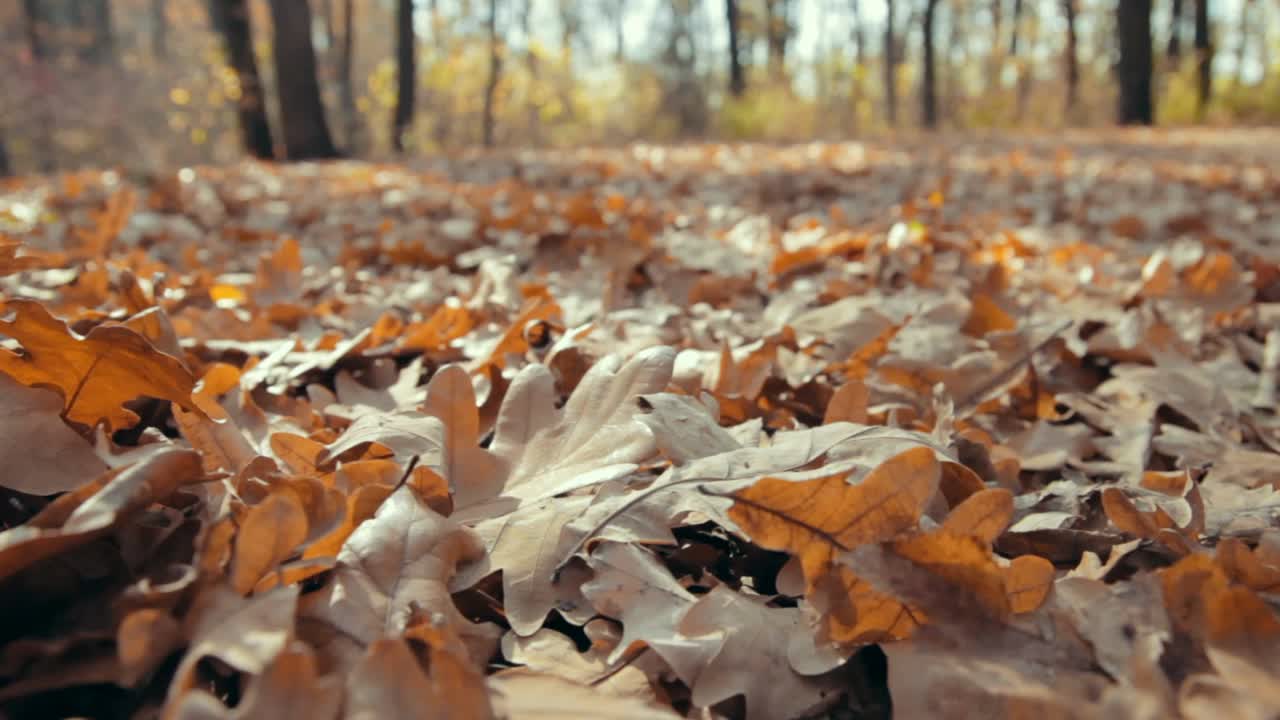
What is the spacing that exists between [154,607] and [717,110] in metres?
13.7

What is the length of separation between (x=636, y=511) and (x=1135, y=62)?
37.5 feet

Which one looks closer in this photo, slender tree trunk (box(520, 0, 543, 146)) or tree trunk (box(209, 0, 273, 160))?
tree trunk (box(209, 0, 273, 160))

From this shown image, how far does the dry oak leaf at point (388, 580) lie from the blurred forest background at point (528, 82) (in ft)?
13.8

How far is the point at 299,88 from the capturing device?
23.8ft

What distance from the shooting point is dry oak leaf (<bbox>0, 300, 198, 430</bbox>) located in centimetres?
78

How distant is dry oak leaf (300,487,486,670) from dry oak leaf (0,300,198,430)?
0.25 metres

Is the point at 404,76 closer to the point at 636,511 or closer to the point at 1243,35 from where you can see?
the point at 636,511

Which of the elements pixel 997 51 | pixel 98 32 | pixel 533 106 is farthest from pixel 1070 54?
pixel 98 32

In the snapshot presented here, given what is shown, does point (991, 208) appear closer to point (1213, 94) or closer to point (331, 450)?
point (331, 450)

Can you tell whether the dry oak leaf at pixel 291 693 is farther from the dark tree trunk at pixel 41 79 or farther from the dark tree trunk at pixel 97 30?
the dark tree trunk at pixel 97 30

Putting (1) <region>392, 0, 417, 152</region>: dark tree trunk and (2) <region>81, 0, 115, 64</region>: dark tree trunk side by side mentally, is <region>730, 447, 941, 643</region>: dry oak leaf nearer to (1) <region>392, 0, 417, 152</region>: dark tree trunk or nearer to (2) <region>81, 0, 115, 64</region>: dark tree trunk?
(1) <region>392, 0, 417, 152</region>: dark tree trunk

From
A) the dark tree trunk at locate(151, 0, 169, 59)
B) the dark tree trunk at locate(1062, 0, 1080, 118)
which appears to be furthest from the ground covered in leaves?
the dark tree trunk at locate(151, 0, 169, 59)

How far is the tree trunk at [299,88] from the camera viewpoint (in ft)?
23.4

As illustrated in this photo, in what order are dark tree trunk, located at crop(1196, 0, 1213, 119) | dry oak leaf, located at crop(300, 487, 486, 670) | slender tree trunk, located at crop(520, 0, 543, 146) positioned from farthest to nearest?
slender tree trunk, located at crop(520, 0, 543, 146), dark tree trunk, located at crop(1196, 0, 1213, 119), dry oak leaf, located at crop(300, 487, 486, 670)
